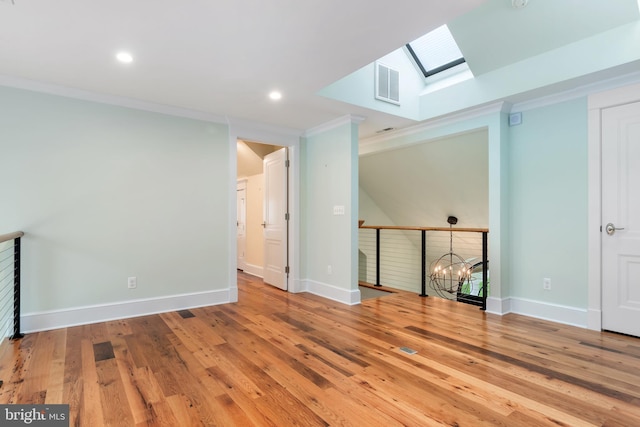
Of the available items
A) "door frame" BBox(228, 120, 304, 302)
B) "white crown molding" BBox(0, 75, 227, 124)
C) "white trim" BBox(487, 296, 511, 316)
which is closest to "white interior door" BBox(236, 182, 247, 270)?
"door frame" BBox(228, 120, 304, 302)

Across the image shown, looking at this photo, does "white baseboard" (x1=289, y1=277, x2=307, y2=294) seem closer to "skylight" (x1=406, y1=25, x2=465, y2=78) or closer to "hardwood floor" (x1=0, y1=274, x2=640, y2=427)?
"hardwood floor" (x1=0, y1=274, x2=640, y2=427)

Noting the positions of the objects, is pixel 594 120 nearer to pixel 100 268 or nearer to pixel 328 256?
pixel 328 256

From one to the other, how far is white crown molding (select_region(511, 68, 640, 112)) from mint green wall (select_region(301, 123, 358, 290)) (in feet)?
6.29

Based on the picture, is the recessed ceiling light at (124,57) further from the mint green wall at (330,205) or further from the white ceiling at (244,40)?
the mint green wall at (330,205)

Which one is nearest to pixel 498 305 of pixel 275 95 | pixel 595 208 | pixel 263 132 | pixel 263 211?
pixel 595 208

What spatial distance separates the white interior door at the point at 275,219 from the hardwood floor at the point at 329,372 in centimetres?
153

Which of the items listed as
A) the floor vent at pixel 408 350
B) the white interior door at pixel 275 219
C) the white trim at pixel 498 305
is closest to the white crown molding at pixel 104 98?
the white interior door at pixel 275 219

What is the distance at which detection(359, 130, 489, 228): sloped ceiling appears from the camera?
475cm

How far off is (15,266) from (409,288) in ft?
21.0

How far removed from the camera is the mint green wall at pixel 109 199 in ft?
10.3

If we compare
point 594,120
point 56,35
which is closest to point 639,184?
point 594,120

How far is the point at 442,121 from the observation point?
170 inches

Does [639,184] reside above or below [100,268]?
above

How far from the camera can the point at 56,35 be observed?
238 centimetres
